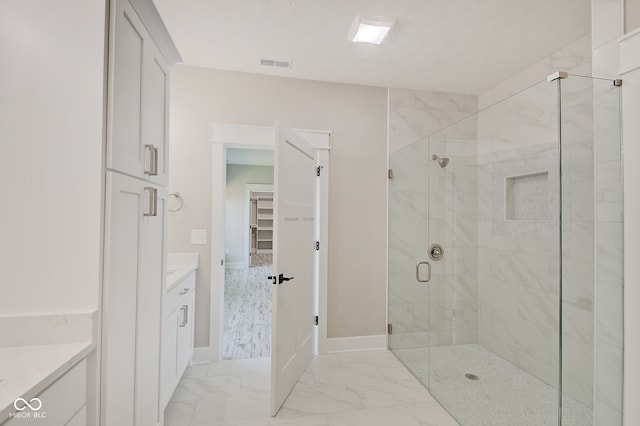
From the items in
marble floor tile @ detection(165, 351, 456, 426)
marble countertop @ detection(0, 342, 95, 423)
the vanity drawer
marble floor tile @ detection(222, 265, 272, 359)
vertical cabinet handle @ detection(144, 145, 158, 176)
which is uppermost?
vertical cabinet handle @ detection(144, 145, 158, 176)

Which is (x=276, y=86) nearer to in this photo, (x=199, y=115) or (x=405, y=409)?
(x=199, y=115)

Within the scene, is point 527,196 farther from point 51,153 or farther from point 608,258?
point 51,153

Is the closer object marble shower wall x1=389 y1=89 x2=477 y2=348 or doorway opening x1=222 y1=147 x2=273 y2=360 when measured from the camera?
marble shower wall x1=389 y1=89 x2=477 y2=348

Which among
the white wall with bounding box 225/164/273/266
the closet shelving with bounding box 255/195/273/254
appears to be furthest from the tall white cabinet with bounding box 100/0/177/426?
the closet shelving with bounding box 255/195/273/254

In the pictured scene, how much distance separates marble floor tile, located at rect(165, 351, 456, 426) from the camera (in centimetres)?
186

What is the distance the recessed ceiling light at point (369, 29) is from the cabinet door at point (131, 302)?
5.23 ft

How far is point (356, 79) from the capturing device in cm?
275

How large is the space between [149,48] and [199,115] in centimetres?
130

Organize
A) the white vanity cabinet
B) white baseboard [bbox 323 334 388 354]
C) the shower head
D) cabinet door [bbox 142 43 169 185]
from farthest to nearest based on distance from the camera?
white baseboard [bbox 323 334 388 354]
the shower head
the white vanity cabinet
cabinet door [bbox 142 43 169 185]

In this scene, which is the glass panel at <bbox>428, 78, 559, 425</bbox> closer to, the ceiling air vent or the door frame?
the door frame

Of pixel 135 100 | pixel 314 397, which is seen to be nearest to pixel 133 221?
pixel 135 100

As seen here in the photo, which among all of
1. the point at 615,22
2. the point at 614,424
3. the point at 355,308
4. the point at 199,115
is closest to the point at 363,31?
the point at 615,22

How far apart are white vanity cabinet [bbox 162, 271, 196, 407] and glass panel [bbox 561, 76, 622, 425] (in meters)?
2.05

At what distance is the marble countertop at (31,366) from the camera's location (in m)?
0.68
